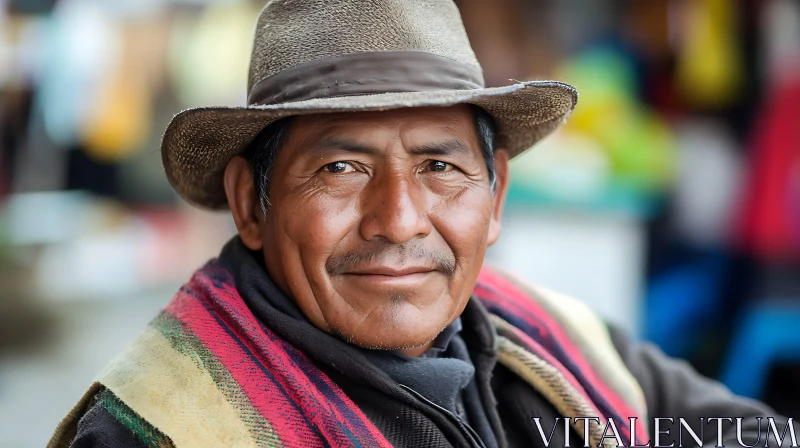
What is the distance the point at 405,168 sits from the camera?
1.96 m

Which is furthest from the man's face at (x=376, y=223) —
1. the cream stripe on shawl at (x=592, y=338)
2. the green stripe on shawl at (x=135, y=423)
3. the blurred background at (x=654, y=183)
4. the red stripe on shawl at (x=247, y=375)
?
the blurred background at (x=654, y=183)

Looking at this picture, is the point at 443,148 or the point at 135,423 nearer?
the point at 135,423

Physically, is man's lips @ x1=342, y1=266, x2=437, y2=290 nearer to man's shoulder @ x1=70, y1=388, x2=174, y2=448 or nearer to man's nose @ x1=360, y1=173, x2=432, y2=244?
man's nose @ x1=360, y1=173, x2=432, y2=244

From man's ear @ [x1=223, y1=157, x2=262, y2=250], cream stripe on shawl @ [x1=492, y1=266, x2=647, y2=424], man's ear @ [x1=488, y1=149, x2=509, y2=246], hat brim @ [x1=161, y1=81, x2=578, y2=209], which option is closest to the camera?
hat brim @ [x1=161, y1=81, x2=578, y2=209]

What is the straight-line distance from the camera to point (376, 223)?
1.90 meters

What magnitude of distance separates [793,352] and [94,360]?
484 cm

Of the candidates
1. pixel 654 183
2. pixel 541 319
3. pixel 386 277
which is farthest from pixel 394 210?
pixel 654 183

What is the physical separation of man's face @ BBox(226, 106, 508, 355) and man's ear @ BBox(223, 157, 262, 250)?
0.48 ft

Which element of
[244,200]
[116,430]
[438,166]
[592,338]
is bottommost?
[592,338]

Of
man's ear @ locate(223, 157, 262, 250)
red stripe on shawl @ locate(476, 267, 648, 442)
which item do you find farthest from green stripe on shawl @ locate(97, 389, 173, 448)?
red stripe on shawl @ locate(476, 267, 648, 442)

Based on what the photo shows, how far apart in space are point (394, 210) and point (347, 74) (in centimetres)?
35

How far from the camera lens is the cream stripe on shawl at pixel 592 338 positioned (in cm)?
245

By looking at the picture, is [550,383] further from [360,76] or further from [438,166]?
[360,76]

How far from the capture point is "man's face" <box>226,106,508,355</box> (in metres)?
1.93
